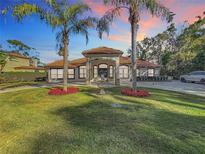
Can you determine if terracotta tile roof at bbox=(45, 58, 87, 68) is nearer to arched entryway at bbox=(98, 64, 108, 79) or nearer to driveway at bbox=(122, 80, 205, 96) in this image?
arched entryway at bbox=(98, 64, 108, 79)

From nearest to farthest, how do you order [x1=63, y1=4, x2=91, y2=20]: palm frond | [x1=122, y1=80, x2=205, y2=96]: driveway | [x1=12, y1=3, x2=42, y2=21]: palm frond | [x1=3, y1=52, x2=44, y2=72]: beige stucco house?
1. [x1=12, y1=3, x2=42, y2=21]: palm frond
2. [x1=63, y1=4, x2=91, y2=20]: palm frond
3. [x1=122, y1=80, x2=205, y2=96]: driveway
4. [x1=3, y1=52, x2=44, y2=72]: beige stucco house

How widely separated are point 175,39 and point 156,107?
44.8m

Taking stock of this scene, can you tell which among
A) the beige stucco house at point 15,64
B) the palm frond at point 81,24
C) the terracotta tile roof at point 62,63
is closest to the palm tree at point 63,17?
the palm frond at point 81,24

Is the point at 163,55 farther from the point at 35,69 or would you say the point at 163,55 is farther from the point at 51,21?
the point at 51,21

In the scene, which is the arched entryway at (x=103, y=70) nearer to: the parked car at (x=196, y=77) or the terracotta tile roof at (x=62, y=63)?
the terracotta tile roof at (x=62, y=63)

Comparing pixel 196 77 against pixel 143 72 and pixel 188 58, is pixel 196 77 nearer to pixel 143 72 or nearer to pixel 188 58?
pixel 188 58

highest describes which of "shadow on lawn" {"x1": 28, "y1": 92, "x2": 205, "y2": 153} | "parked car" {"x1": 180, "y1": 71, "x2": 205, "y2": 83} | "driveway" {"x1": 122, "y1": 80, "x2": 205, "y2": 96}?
"parked car" {"x1": 180, "y1": 71, "x2": 205, "y2": 83}

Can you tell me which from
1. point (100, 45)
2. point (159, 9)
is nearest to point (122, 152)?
point (159, 9)

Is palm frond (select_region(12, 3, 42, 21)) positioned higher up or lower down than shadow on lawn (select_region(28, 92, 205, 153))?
higher up

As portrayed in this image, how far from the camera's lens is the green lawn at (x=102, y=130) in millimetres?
6602

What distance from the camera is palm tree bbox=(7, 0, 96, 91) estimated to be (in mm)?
17484

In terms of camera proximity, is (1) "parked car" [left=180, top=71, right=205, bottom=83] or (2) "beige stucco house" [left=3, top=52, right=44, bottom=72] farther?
(2) "beige stucco house" [left=3, top=52, right=44, bottom=72]

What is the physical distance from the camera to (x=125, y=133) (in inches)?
309

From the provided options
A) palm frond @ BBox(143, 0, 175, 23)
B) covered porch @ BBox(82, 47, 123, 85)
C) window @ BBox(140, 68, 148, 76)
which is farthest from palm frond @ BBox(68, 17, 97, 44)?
window @ BBox(140, 68, 148, 76)
